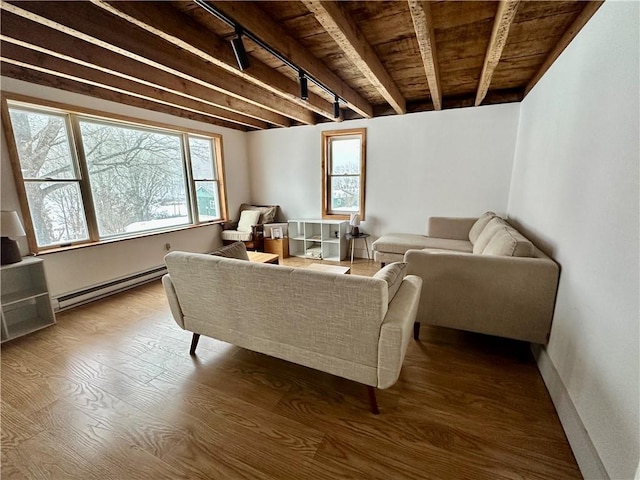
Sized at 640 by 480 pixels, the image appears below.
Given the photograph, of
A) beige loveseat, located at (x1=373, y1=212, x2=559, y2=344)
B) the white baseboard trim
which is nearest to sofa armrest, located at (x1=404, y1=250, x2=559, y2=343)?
beige loveseat, located at (x1=373, y1=212, x2=559, y2=344)

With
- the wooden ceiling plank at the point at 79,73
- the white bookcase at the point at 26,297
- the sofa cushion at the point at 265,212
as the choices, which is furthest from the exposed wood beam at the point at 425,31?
the white bookcase at the point at 26,297

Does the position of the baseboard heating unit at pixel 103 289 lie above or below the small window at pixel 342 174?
below

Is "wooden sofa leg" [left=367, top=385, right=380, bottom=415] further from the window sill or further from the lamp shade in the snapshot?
the window sill

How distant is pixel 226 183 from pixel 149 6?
3.30 m

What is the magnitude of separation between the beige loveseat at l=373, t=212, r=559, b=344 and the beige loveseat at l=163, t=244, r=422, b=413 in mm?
351

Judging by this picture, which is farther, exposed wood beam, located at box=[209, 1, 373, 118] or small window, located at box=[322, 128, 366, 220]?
small window, located at box=[322, 128, 366, 220]

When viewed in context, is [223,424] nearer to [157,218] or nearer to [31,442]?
[31,442]

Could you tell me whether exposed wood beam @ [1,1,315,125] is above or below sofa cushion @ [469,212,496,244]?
above

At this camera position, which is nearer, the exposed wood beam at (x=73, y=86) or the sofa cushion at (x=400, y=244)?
the exposed wood beam at (x=73, y=86)

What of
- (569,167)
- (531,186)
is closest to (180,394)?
(569,167)

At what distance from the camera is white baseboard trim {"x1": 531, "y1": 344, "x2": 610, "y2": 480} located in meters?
1.08

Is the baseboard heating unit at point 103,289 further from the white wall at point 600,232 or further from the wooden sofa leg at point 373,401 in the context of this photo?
the white wall at point 600,232

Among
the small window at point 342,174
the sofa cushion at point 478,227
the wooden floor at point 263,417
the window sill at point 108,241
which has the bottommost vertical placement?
the wooden floor at point 263,417

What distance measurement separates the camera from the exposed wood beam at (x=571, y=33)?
63.4 inches
